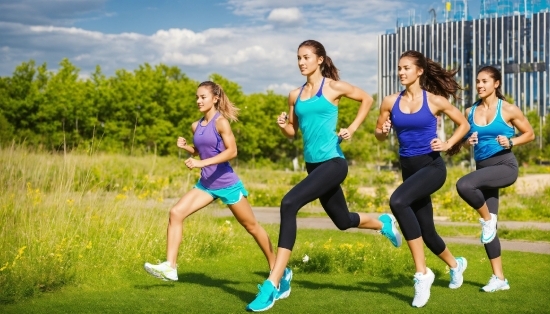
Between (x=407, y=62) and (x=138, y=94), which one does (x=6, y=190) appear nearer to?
(x=407, y=62)

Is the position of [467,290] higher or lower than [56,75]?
lower

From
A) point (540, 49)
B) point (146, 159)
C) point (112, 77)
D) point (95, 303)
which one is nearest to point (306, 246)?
point (95, 303)

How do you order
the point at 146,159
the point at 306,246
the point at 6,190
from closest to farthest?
the point at 306,246, the point at 6,190, the point at 146,159

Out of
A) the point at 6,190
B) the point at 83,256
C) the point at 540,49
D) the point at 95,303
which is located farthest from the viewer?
the point at 540,49

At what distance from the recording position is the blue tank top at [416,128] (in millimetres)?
6262

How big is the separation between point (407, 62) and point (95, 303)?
343cm

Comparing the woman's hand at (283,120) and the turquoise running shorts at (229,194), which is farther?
the turquoise running shorts at (229,194)

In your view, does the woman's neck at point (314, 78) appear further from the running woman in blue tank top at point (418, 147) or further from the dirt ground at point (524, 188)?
the dirt ground at point (524, 188)

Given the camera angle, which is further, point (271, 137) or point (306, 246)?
point (271, 137)

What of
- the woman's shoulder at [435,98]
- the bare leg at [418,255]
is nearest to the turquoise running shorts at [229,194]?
the bare leg at [418,255]

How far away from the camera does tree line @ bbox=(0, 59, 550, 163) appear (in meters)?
32.1

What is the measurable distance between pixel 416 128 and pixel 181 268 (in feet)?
11.2

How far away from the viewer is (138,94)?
3372 centimetres

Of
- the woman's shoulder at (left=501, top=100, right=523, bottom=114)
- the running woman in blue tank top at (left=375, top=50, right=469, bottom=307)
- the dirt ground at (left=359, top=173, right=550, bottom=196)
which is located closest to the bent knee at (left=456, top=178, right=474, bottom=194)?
the running woman in blue tank top at (left=375, top=50, right=469, bottom=307)
